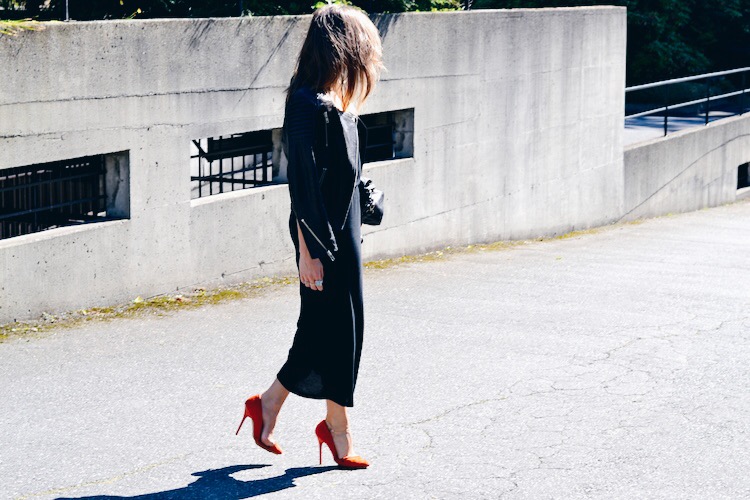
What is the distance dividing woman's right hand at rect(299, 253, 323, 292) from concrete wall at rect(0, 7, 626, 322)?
2929mm

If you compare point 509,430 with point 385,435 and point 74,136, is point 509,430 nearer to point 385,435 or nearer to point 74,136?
point 385,435

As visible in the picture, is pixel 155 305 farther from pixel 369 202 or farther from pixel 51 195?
pixel 369 202

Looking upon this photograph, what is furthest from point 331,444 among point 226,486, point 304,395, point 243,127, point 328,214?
point 243,127

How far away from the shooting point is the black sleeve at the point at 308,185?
4406 mm

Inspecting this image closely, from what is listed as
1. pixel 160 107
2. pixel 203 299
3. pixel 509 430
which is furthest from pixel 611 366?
pixel 160 107

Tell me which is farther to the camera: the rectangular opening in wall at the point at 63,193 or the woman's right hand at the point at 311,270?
the rectangular opening in wall at the point at 63,193

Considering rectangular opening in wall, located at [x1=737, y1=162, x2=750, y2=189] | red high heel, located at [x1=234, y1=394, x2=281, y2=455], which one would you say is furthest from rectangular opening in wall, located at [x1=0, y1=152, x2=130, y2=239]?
rectangular opening in wall, located at [x1=737, y1=162, x2=750, y2=189]

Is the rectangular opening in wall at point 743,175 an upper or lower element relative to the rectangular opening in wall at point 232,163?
lower

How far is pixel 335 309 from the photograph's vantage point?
4.63 metres

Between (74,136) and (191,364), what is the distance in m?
1.80

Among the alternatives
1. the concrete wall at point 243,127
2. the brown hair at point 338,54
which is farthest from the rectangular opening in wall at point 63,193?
the brown hair at point 338,54

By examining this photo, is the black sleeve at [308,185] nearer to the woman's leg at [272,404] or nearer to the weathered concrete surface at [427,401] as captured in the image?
the woman's leg at [272,404]

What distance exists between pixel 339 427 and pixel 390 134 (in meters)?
6.21

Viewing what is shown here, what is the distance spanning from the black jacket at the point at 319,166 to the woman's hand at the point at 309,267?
→ 0.9 inches
